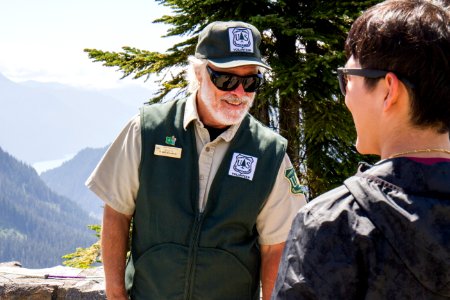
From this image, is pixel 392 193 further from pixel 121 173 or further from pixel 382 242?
pixel 121 173

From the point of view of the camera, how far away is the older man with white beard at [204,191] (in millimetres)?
2195

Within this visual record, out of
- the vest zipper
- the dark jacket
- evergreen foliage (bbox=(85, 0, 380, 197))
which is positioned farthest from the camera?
evergreen foliage (bbox=(85, 0, 380, 197))

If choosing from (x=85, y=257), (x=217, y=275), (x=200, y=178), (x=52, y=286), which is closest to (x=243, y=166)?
(x=200, y=178)

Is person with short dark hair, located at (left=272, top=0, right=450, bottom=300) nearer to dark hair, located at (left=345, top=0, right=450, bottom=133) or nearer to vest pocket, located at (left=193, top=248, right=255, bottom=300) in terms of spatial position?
dark hair, located at (left=345, top=0, right=450, bottom=133)

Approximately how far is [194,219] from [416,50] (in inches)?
49.9

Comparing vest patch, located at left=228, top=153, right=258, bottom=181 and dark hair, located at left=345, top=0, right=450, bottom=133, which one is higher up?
dark hair, located at left=345, top=0, right=450, bottom=133

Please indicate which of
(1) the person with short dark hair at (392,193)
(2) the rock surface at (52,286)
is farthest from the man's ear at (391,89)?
(2) the rock surface at (52,286)

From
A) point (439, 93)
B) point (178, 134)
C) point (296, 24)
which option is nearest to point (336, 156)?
point (296, 24)

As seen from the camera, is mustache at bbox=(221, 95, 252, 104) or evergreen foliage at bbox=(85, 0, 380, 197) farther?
evergreen foliage at bbox=(85, 0, 380, 197)

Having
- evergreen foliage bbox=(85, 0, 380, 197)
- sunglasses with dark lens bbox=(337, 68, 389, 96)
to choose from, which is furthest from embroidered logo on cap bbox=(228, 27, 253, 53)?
evergreen foliage bbox=(85, 0, 380, 197)

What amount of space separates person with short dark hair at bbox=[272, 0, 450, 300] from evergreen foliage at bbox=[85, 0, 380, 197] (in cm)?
597

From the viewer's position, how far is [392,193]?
1068 millimetres

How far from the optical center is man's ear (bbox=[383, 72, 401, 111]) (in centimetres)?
111

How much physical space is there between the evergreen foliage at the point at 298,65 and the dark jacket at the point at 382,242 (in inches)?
238
